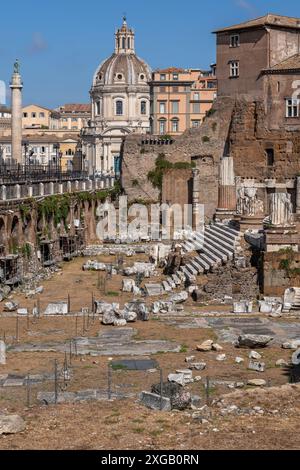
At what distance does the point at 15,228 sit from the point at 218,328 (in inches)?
528

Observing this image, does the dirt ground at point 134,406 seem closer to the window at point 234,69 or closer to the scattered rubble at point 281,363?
the scattered rubble at point 281,363

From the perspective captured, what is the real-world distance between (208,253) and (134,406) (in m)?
16.6

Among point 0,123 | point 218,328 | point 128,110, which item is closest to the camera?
point 218,328

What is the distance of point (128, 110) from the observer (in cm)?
10869

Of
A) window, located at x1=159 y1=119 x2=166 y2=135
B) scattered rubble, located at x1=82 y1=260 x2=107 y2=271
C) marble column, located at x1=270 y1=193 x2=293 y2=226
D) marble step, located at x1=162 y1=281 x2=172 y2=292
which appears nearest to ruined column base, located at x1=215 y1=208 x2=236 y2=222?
scattered rubble, located at x1=82 y1=260 x2=107 y2=271

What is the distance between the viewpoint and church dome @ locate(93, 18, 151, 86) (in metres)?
110

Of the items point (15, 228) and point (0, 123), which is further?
point (0, 123)

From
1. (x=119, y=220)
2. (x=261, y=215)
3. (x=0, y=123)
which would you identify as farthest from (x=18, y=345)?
(x=0, y=123)

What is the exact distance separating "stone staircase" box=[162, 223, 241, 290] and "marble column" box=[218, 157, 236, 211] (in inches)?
173

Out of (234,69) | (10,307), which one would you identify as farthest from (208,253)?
Result: (234,69)

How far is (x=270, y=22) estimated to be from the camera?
1761 inches

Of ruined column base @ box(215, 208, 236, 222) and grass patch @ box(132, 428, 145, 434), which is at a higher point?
ruined column base @ box(215, 208, 236, 222)

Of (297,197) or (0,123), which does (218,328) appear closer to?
(297,197)

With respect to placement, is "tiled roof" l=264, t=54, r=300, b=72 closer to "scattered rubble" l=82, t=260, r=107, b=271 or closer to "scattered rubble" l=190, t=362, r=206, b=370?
"scattered rubble" l=82, t=260, r=107, b=271
